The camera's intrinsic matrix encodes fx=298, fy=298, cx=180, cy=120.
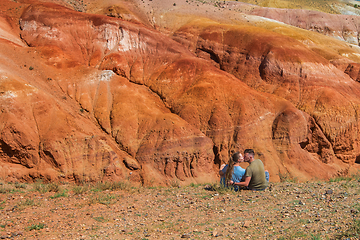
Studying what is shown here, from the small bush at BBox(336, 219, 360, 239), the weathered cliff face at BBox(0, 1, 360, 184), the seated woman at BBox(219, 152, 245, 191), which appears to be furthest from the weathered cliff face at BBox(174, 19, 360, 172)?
the small bush at BBox(336, 219, 360, 239)

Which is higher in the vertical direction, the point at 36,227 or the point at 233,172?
the point at 233,172

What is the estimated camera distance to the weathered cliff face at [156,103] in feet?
61.9

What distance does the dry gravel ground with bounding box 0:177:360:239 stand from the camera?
18.4ft

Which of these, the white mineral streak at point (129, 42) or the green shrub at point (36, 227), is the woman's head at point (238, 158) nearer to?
the green shrub at point (36, 227)

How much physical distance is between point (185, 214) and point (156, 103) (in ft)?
60.3

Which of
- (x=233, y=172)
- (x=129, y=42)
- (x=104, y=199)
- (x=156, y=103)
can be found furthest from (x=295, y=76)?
(x=104, y=199)

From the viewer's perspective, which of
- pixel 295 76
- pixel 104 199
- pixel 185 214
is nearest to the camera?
pixel 185 214

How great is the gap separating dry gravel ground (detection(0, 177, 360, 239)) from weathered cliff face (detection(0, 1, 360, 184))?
10177 millimetres

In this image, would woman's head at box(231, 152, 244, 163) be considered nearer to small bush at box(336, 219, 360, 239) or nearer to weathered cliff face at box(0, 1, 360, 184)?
small bush at box(336, 219, 360, 239)

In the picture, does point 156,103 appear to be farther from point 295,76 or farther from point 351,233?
point 351,233

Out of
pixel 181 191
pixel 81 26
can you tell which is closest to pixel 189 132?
pixel 181 191

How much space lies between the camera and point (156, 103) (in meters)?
24.8

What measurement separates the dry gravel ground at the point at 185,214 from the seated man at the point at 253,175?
247 millimetres

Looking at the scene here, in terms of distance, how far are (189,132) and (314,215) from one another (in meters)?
16.5
